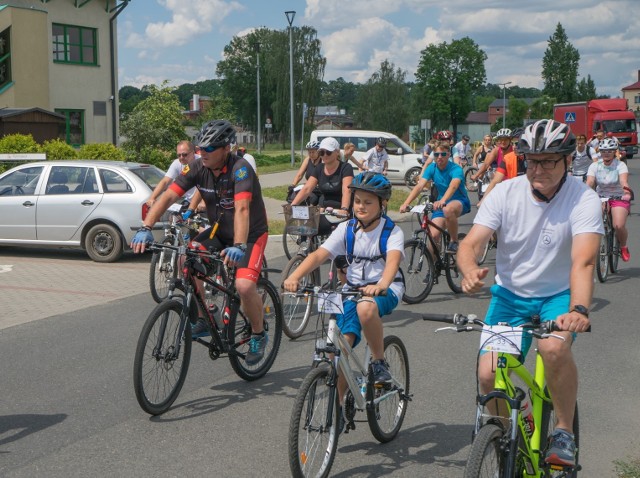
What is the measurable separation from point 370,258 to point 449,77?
344 ft

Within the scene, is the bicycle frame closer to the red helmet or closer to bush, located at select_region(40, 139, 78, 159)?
the red helmet

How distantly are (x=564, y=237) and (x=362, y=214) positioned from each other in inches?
57.8

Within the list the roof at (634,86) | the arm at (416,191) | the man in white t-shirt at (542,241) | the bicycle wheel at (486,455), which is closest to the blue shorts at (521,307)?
the man in white t-shirt at (542,241)

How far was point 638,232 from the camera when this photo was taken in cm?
1792

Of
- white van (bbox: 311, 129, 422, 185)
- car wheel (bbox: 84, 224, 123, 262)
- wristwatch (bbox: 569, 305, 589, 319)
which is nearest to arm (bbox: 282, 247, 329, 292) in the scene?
wristwatch (bbox: 569, 305, 589, 319)

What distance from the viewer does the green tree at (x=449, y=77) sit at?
10625cm

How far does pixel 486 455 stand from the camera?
11.6 feet

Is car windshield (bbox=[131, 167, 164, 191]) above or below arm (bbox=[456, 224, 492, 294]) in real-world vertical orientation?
above

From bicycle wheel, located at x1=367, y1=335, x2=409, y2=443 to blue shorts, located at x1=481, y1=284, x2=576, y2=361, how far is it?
3.71 ft

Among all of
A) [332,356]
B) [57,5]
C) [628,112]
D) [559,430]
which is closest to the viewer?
[559,430]

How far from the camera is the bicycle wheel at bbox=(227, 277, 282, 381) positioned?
6582 mm

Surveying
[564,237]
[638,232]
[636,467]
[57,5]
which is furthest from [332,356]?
[57,5]

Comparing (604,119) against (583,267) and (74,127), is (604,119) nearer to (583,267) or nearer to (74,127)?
(74,127)

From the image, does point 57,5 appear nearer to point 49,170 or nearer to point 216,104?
point 49,170
